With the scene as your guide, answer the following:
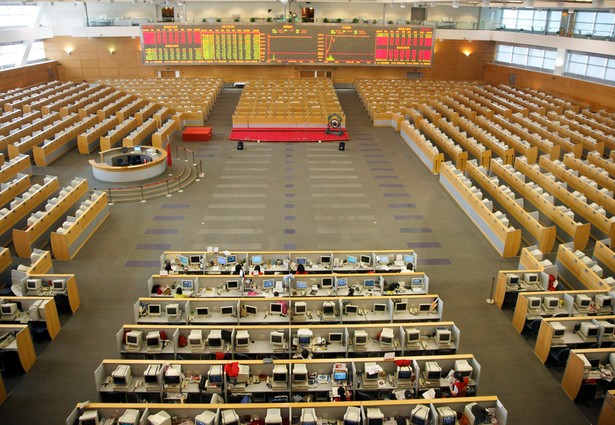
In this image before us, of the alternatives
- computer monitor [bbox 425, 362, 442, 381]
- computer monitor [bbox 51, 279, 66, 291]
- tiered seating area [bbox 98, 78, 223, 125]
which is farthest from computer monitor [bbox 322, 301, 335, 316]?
tiered seating area [bbox 98, 78, 223, 125]

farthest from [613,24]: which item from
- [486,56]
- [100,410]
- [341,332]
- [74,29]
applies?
[74,29]

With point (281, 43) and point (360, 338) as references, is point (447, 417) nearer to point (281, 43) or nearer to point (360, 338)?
point (360, 338)

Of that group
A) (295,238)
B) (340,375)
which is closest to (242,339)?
(340,375)

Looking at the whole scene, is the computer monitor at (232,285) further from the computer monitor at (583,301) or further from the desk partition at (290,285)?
the computer monitor at (583,301)

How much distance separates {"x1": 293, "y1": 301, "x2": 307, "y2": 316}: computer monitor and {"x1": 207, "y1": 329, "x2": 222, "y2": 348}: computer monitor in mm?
1933

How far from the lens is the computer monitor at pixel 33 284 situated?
12.6 metres

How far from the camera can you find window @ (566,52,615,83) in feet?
96.6

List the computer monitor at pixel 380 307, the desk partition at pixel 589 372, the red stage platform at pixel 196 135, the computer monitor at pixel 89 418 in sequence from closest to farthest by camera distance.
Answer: the computer monitor at pixel 89 418 → the desk partition at pixel 589 372 → the computer monitor at pixel 380 307 → the red stage platform at pixel 196 135

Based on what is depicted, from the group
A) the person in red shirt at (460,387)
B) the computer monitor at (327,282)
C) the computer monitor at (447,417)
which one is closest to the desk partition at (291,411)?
the computer monitor at (447,417)

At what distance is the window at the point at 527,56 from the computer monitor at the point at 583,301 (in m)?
27.1

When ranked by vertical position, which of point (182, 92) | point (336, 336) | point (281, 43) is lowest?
point (336, 336)

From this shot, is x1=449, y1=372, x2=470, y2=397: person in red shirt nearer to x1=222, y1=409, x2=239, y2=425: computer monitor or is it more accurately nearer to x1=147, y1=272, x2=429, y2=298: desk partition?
x1=147, y1=272, x2=429, y2=298: desk partition

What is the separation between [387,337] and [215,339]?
3.63m

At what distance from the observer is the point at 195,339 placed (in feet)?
35.1
